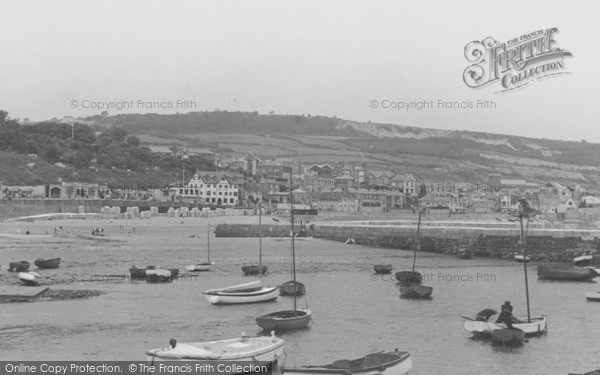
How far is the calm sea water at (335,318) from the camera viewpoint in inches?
1260

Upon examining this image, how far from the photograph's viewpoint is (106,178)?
150 m

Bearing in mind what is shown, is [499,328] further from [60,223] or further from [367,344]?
[60,223]

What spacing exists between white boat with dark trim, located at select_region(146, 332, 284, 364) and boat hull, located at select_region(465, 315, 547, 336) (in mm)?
9762

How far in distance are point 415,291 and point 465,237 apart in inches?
1337

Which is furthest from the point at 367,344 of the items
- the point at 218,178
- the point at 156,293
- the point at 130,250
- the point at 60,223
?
the point at 218,178

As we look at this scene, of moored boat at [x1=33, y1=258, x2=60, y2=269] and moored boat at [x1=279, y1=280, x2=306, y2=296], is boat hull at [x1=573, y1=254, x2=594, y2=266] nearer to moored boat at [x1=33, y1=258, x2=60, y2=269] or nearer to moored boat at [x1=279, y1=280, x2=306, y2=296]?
moored boat at [x1=279, y1=280, x2=306, y2=296]

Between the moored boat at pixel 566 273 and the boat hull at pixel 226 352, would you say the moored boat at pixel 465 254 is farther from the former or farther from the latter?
the boat hull at pixel 226 352

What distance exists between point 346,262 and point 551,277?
1603cm

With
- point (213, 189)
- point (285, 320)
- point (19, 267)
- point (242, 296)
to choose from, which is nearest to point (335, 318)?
point (285, 320)

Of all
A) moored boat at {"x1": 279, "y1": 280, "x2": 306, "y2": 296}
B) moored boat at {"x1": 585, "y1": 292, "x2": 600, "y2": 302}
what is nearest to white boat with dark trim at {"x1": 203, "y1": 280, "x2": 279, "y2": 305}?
moored boat at {"x1": 279, "y1": 280, "x2": 306, "y2": 296}

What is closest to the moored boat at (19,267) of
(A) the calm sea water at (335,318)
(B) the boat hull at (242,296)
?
(A) the calm sea water at (335,318)

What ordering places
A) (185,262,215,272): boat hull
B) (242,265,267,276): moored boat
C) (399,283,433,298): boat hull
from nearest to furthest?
(399,283,433,298): boat hull
(242,265,267,276): moored boat
(185,262,215,272): boat hull

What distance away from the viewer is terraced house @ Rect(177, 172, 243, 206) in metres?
149

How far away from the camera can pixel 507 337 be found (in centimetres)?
3422
